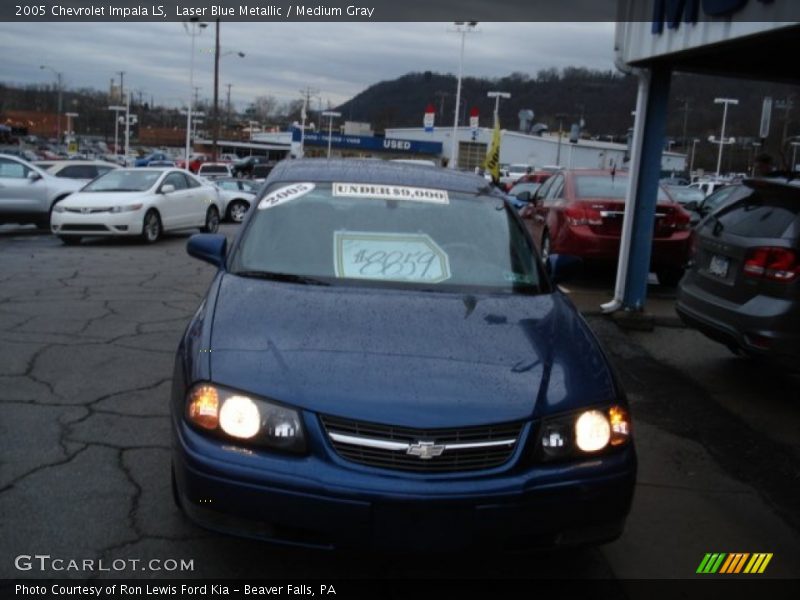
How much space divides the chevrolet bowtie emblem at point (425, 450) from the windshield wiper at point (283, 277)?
1.26 meters

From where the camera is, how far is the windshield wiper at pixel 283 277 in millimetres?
3741

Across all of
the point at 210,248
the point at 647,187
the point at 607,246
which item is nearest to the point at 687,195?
the point at 607,246

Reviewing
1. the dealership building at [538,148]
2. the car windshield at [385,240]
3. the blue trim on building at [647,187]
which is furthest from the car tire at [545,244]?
the dealership building at [538,148]

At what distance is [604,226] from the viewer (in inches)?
392

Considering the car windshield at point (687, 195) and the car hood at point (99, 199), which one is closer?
the car hood at point (99, 199)

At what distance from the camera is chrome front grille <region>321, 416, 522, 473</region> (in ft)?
8.89

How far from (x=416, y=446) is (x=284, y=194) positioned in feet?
6.91

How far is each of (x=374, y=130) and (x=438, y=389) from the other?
102 m

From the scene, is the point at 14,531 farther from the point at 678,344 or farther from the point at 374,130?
the point at 374,130

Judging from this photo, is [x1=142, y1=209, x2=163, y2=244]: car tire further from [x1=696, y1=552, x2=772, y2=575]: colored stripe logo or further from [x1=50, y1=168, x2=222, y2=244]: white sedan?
[x1=696, y1=552, x2=772, y2=575]: colored stripe logo

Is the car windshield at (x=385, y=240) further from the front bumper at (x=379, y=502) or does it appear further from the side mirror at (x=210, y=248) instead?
the front bumper at (x=379, y=502)

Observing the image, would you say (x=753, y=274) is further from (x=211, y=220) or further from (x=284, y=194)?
(x=211, y=220)

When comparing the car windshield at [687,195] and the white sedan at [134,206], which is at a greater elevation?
the car windshield at [687,195]

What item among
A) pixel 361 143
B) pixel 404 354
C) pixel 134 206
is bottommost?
pixel 134 206
